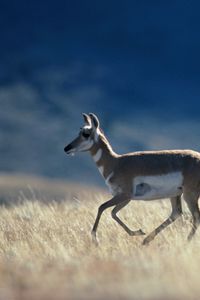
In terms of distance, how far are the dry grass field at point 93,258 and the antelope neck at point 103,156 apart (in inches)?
39.6

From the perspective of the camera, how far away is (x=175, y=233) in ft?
41.8

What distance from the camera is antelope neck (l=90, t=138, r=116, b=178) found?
13492 mm

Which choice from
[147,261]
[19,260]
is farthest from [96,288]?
[19,260]

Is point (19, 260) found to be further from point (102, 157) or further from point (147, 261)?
point (102, 157)

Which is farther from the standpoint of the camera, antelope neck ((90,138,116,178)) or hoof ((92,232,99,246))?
antelope neck ((90,138,116,178))

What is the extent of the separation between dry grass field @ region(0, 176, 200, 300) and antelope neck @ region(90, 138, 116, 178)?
100 centimetres

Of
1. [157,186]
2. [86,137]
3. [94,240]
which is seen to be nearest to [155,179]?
[157,186]

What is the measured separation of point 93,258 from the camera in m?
10.2

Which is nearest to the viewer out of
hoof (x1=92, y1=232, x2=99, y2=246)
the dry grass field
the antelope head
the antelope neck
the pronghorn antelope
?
the dry grass field

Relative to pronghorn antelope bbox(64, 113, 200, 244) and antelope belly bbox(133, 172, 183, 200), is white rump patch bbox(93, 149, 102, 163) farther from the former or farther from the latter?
antelope belly bbox(133, 172, 183, 200)

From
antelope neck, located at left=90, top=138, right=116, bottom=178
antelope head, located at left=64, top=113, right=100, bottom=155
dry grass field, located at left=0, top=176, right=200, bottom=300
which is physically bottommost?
dry grass field, located at left=0, top=176, right=200, bottom=300

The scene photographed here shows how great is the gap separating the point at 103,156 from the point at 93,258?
371cm

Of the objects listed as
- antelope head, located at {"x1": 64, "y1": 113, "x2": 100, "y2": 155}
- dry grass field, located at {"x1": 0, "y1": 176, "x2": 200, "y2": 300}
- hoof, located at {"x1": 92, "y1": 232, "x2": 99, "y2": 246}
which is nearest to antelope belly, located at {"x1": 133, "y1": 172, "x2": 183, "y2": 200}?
dry grass field, located at {"x1": 0, "y1": 176, "x2": 200, "y2": 300}

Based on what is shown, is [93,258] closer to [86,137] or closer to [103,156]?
[103,156]
